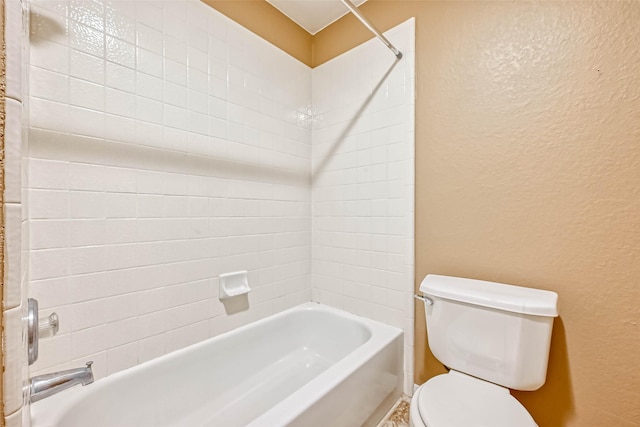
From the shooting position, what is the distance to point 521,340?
42.3 inches

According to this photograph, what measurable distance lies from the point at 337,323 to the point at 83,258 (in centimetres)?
136

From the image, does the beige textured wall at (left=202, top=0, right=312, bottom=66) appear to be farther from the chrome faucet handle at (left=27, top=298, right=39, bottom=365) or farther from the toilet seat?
the toilet seat

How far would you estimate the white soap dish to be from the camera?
149 cm

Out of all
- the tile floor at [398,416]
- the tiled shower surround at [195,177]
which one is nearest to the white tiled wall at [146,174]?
the tiled shower surround at [195,177]

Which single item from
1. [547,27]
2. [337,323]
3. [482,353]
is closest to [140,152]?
[337,323]

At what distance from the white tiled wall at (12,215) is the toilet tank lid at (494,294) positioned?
1315 mm

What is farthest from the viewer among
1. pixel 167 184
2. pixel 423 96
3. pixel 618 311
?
pixel 423 96

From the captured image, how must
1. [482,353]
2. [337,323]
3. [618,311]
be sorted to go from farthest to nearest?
[337,323] < [482,353] < [618,311]

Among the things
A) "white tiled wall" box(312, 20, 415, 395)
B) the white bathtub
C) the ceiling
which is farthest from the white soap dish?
the ceiling

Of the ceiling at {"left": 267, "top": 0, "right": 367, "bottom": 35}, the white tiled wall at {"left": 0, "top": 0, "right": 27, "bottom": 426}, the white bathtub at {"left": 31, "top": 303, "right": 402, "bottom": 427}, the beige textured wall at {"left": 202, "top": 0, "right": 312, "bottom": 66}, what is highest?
the ceiling at {"left": 267, "top": 0, "right": 367, "bottom": 35}

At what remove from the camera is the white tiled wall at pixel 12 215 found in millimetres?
337

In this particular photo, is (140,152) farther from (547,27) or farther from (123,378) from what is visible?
(547,27)

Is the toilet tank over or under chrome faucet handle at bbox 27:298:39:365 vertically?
under

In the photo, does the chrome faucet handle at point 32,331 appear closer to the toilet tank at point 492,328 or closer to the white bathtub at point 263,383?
the white bathtub at point 263,383
